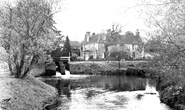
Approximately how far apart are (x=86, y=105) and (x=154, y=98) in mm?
6952

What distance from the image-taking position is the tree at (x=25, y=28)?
1585 centimetres

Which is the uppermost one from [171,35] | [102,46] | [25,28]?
[102,46]

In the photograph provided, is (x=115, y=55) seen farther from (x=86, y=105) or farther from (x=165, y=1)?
(x=165, y=1)

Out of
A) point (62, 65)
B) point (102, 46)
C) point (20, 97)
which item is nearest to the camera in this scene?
point (20, 97)

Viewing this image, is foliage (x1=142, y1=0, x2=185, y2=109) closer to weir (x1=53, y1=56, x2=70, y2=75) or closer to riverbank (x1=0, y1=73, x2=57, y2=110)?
riverbank (x1=0, y1=73, x2=57, y2=110)

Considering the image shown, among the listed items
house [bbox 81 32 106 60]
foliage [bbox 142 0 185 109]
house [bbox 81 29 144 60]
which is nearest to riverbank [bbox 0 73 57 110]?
foliage [bbox 142 0 185 109]

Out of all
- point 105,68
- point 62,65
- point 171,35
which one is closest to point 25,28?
point 171,35

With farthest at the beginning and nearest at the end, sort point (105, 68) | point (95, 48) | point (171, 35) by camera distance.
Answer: point (95, 48) → point (105, 68) → point (171, 35)

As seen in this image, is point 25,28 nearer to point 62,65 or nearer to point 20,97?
point 20,97

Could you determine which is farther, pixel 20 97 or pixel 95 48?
pixel 95 48

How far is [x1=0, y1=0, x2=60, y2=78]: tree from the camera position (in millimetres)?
15852

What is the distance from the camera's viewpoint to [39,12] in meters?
16.3

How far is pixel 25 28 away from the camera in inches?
639

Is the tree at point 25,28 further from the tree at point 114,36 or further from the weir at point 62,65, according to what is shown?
the tree at point 114,36
